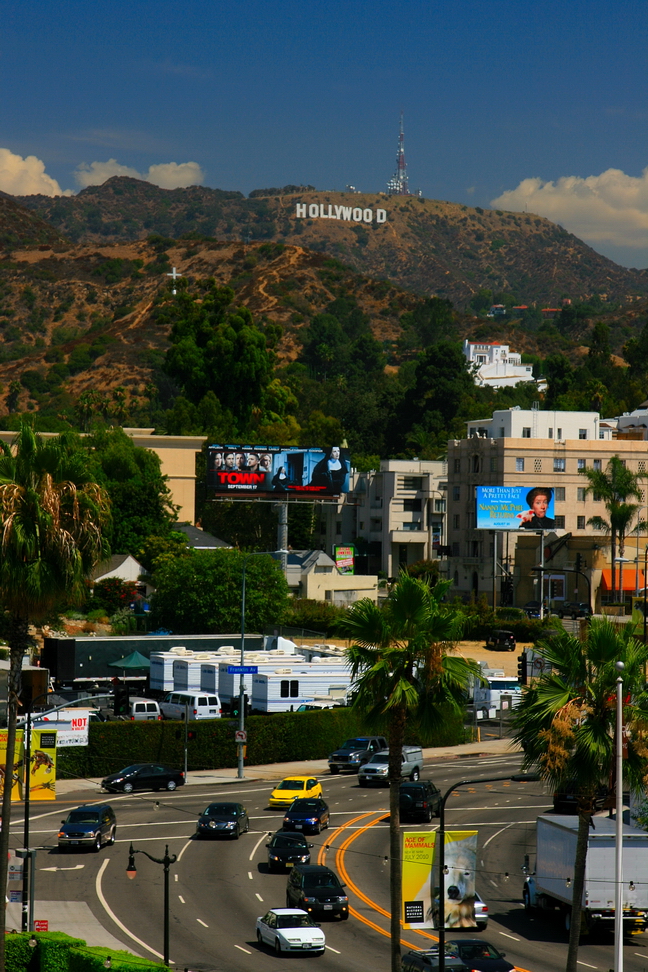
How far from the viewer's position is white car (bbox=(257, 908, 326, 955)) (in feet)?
97.7

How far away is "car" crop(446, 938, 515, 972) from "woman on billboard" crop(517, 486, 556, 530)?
78413 mm

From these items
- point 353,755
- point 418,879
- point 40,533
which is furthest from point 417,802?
point 40,533

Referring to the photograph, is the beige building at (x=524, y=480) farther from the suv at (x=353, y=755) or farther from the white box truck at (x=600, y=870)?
the white box truck at (x=600, y=870)

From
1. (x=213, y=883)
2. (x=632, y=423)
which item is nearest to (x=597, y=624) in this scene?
(x=213, y=883)

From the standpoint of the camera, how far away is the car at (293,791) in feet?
157

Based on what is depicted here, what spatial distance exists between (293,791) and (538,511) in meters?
61.3

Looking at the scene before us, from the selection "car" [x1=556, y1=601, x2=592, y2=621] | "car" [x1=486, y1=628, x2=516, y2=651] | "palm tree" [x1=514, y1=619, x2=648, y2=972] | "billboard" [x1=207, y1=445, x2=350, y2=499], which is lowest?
"car" [x1=486, y1=628, x2=516, y2=651]

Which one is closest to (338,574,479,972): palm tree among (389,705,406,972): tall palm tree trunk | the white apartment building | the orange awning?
(389,705,406,972): tall palm tree trunk

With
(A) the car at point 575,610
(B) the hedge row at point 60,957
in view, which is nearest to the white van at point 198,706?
(B) the hedge row at point 60,957

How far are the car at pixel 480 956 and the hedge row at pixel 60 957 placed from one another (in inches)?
286

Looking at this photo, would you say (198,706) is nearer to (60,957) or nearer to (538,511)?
(60,957)

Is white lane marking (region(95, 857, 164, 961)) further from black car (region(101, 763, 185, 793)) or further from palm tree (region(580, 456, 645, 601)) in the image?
palm tree (region(580, 456, 645, 601))

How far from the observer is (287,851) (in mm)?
38781

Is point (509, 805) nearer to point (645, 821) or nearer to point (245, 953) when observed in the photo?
point (645, 821)
